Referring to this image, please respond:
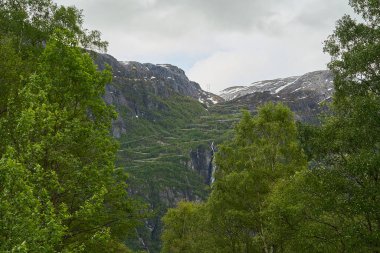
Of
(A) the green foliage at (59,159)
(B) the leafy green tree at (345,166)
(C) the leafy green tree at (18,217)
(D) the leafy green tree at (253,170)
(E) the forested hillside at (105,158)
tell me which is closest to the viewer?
(C) the leafy green tree at (18,217)

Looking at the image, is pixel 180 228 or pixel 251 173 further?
pixel 180 228

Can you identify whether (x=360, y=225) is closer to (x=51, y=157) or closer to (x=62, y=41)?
(x=51, y=157)

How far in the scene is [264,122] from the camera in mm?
37562

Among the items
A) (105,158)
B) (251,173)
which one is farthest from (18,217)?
(251,173)

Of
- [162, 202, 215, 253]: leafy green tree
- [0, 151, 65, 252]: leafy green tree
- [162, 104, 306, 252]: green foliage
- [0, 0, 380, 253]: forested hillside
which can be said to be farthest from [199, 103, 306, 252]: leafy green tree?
[162, 202, 215, 253]: leafy green tree

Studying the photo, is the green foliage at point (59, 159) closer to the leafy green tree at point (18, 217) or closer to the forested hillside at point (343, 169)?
the leafy green tree at point (18, 217)

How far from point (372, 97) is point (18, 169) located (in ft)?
62.1

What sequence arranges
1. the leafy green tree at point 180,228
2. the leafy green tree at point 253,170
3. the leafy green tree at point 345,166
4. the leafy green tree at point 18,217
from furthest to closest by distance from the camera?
1. the leafy green tree at point 180,228
2. the leafy green tree at point 253,170
3. the leafy green tree at point 345,166
4. the leafy green tree at point 18,217

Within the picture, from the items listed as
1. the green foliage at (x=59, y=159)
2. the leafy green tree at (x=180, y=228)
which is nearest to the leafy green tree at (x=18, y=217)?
A: the green foliage at (x=59, y=159)

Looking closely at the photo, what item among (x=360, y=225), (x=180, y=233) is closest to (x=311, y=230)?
(x=360, y=225)

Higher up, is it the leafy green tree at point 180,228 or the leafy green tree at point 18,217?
the leafy green tree at point 18,217

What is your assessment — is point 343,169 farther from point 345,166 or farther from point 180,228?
point 180,228

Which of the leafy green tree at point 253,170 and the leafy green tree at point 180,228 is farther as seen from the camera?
the leafy green tree at point 180,228

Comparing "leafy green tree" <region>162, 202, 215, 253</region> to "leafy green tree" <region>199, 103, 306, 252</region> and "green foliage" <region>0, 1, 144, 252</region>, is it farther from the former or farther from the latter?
"green foliage" <region>0, 1, 144, 252</region>
